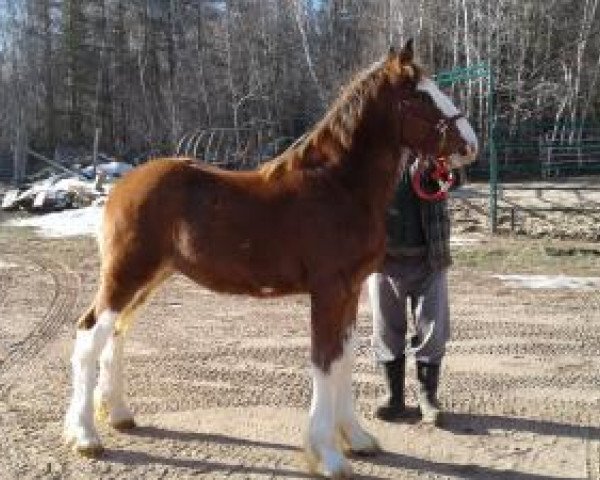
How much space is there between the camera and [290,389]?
570 centimetres

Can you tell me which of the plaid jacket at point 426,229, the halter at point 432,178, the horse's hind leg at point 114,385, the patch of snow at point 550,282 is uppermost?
the halter at point 432,178

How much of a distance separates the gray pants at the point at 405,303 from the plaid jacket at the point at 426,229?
0.21 ft

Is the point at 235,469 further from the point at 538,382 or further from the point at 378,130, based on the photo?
the point at 538,382

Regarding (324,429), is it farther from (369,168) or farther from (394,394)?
(369,168)

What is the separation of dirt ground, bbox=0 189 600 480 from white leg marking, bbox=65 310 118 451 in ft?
0.38

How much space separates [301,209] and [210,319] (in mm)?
3677

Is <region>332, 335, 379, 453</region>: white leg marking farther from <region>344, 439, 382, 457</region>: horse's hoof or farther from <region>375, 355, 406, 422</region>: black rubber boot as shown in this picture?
<region>375, 355, 406, 422</region>: black rubber boot

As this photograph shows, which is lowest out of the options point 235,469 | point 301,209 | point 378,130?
point 235,469

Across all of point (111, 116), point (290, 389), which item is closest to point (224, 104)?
point (111, 116)

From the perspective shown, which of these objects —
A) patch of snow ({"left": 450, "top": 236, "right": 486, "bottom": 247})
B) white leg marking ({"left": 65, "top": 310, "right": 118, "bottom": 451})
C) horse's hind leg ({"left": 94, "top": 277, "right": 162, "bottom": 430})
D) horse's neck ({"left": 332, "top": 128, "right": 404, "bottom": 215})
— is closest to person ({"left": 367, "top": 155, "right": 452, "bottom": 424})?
horse's neck ({"left": 332, "top": 128, "right": 404, "bottom": 215})

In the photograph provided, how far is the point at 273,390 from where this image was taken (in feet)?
18.6

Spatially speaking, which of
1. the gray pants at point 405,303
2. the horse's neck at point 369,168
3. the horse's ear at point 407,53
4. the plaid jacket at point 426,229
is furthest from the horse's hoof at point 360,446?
the horse's ear at point 407,53

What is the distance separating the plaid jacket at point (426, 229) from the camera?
5051 mm

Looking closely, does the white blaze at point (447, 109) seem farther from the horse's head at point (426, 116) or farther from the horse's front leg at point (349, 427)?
the horse's front leg at point (349, 427)
